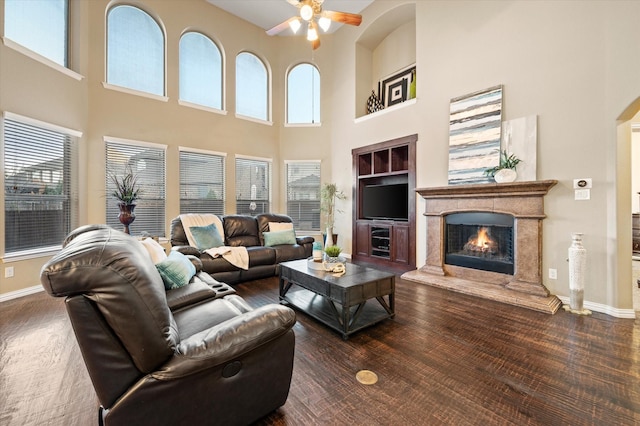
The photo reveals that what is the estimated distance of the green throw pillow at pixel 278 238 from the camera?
4.86 m

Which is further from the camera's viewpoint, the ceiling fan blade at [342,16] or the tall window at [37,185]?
the tall window at [37,185]

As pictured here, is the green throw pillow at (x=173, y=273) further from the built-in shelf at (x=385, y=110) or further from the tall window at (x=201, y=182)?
the built-in shelf at (x=385, y=110)

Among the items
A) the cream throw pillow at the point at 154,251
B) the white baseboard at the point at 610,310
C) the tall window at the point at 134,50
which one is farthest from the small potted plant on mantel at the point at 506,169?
the tall window at the point at 134,50

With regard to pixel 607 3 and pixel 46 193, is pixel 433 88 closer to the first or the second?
pixel 607 3

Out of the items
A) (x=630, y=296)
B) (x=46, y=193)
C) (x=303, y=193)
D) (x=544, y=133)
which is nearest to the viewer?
(x=630, y=296)

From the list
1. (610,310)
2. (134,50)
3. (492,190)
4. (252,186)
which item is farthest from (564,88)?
(134,50)

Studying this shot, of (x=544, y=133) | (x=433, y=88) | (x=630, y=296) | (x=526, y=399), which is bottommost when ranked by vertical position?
(x=526, y=399)

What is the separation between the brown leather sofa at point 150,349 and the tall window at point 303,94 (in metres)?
6.38

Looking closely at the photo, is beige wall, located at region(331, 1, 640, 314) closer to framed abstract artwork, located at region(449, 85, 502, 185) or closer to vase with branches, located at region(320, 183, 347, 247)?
framed abstract artwork, located at region(449, 85, 502, 185)

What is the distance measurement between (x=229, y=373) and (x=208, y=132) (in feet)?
18.5

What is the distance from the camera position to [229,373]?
1304 mm

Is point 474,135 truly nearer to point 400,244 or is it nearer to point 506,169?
point 506,169

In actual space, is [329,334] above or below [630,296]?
below

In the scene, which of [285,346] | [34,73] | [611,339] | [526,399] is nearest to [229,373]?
[285,346]
